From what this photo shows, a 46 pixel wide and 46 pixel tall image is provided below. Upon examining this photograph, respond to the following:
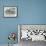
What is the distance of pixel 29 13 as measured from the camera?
13.2ft

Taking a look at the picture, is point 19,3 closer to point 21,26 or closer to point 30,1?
point 30,1

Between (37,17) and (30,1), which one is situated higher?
(30,1)

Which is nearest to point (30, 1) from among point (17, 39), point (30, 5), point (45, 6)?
point (30, 5)

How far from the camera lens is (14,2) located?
4012 mm

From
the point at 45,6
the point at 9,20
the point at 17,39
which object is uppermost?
the point at 45,6

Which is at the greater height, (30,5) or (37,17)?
(30,5)

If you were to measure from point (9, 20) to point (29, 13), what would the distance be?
627mm

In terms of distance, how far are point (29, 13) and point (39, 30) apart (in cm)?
58

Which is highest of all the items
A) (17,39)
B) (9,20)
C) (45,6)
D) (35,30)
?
(45,6)

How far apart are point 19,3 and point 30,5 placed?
331 mm

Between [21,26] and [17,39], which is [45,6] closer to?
[21,26]

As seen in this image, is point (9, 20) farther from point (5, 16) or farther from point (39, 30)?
point (39, 30)

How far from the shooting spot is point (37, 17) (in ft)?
13.2

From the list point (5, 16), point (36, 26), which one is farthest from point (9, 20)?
point (36, 26)
